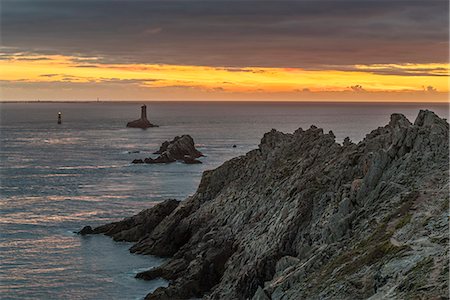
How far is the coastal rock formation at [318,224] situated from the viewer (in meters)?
32.8

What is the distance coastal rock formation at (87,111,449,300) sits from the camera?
32.8m

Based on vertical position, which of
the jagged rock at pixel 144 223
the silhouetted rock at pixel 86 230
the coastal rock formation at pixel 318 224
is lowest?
the silhouetted rock at pixel 86 230

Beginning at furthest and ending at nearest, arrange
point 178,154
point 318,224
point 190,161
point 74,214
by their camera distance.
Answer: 1. point 178,154
2. point 190,161
3. point 74,214
4. point 318,224

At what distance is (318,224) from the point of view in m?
45.5

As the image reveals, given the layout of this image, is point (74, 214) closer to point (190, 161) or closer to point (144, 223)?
point (144, 223)

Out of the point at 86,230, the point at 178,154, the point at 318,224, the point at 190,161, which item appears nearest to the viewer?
the point at 318,224

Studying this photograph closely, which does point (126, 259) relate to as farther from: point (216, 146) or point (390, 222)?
point (216, 146)

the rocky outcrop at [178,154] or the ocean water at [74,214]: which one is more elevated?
the rocky outcrop at [178,154]

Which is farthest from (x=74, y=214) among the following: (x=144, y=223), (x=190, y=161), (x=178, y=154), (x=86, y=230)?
(x=178, y=154)

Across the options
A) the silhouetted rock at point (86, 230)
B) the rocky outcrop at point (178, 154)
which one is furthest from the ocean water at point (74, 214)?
the rocky outcrop at point (178, 154)

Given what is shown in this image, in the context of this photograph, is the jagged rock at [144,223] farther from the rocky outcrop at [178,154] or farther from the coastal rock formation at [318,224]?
the rocky outcrop at [178,154]

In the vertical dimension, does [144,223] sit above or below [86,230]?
above

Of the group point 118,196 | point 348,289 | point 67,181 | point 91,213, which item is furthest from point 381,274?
point 67,181

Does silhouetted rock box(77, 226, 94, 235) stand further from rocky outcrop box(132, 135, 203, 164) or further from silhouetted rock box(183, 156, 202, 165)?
rocky outcrop box(132, 135, 203, 164)
